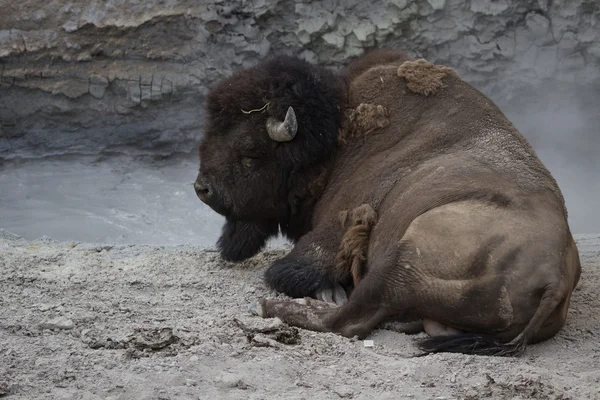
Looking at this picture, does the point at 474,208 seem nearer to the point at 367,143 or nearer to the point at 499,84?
the point at 367,143

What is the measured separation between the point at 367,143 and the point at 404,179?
509mm

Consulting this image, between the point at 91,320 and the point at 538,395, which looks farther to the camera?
the point at 91,320

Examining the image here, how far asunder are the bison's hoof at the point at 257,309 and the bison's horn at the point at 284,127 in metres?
1.07

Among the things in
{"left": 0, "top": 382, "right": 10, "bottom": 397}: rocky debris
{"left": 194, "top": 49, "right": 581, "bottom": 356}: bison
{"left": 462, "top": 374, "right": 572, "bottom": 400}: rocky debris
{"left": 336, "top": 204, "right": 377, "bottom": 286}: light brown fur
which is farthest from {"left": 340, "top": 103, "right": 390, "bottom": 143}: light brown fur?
{"left": 0, "top": 382, "right": 10, "bottom": 397}: rocky debris

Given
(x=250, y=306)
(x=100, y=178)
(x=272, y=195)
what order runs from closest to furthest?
1. (x=250, y=306)
2. (x=272, y=195)
3. (x=100, y=178)

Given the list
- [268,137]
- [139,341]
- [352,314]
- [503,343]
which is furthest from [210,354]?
[268,137]

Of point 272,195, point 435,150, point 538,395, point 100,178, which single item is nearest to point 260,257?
point 272,195

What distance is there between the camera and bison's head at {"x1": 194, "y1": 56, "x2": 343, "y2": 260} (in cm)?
550

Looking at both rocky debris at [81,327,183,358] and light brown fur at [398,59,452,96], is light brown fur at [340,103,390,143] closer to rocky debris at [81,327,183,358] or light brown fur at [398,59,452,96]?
light brown fur at [398,59,452,96]

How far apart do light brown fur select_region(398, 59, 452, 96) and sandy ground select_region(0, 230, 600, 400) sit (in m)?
1.43

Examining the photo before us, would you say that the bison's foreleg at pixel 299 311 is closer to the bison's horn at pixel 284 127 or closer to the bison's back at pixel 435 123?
the bison's back at pixel 435 123

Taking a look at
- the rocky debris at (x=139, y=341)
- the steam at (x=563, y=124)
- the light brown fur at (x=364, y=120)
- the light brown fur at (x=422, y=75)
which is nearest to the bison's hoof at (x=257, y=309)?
the rocky debris at (x=139, y=341)

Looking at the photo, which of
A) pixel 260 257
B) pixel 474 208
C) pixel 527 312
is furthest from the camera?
pixel 260 257

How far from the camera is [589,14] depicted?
32.4ft
